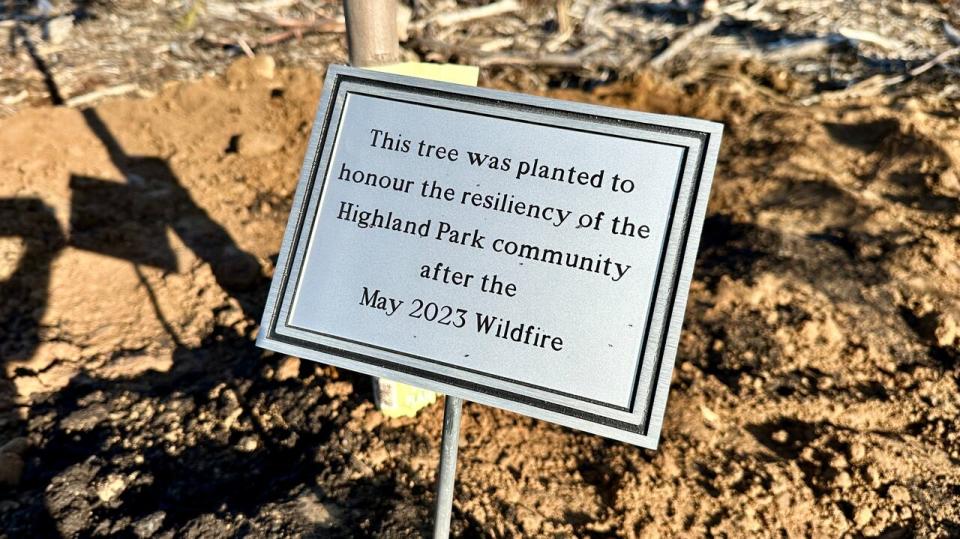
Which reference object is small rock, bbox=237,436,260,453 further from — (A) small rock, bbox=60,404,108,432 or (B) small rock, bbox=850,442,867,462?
(B) small rock, bbox=850,442,867,462

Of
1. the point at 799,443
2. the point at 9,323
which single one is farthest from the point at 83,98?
the point at 799,443

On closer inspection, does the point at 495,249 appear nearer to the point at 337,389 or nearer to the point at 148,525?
the point at 337,389

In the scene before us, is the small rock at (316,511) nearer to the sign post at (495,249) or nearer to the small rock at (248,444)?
the small rock at (248,444)

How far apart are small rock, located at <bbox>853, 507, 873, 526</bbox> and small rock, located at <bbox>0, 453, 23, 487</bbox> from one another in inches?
112

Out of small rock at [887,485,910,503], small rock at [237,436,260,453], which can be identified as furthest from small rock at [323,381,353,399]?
small rock at [887,485,910,503]

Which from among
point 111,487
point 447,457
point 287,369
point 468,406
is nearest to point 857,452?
point 468,406

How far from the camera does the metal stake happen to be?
1700 millimetres

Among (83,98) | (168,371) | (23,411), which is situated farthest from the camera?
(83,98)

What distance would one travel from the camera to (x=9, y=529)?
6.81ft

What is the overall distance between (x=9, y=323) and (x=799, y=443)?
133 inches

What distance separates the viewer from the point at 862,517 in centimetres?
213

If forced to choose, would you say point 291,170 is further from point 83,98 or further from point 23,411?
point 23,411

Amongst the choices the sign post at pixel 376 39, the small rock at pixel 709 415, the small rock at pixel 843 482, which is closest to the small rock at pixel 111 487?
the sign post at pixel 376 39

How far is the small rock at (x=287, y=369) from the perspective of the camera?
2.60 meters
